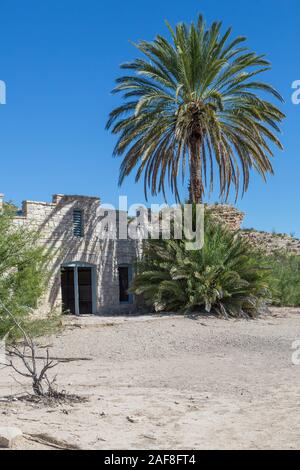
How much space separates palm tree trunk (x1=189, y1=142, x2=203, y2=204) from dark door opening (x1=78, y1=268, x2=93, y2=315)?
4.88 m

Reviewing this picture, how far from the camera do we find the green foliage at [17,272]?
49.3ft

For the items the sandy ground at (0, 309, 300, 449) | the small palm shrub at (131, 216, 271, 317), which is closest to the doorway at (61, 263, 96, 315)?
the small palm shrub at (131, 216, 271, 317)

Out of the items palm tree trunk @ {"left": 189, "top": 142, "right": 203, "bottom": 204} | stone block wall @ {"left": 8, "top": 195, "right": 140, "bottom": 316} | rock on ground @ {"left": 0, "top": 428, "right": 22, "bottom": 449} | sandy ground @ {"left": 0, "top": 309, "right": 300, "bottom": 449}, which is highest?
palm tree trunk @ {"left": 189, "top": 142, "right": 203, "bottom": 204}

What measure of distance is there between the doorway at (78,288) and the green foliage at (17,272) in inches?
231

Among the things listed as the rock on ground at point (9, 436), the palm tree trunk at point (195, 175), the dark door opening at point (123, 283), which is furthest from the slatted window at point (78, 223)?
the rock on ground at point (9, 436)

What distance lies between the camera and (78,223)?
22703 millimetres

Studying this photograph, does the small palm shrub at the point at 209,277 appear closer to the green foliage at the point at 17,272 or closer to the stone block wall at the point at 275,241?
the green foliage at the point at 17,272

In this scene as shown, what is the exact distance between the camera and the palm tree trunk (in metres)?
22.4

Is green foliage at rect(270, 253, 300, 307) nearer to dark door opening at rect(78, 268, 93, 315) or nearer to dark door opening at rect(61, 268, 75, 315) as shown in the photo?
dark door opening at rect(78, 268, 93, 315)

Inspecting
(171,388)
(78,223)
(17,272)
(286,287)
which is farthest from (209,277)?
(171,388)

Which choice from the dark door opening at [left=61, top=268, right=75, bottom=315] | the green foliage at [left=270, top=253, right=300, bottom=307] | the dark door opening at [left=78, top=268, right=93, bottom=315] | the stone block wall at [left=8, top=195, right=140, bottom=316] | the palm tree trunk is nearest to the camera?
the stone block wall at [left=8, top=195, right=140, bottom=316]

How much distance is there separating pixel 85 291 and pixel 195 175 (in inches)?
241

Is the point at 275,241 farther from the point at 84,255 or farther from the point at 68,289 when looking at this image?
the point at 68,289
